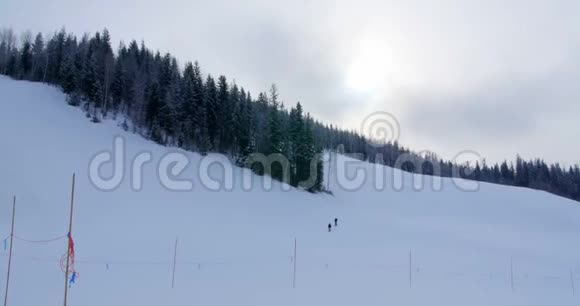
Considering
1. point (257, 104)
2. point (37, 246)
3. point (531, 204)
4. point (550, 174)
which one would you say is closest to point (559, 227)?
point (531, 204)

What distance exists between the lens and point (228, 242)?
20.5 m

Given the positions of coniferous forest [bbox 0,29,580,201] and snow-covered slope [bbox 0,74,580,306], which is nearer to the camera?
snow-covered slope [bbox 0,74,580,306]

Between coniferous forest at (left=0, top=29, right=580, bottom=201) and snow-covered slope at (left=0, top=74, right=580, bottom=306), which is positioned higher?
coniferous forest at (left=0, top=29, right=580, bottom=201)

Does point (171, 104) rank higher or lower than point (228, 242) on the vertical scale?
higher

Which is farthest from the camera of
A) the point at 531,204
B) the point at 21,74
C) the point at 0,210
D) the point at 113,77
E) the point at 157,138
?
the point at 531,204

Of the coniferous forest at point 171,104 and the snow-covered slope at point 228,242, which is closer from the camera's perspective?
the snow-covered slope at point 228,242

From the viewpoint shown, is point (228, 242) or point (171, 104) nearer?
point (228, 242)

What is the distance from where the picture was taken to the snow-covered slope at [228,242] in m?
12.6

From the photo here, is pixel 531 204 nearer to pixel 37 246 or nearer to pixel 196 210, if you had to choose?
pixel 196 210

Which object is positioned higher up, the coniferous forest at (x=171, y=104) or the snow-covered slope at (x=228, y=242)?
the coniferous forest at (x=171, y=104)

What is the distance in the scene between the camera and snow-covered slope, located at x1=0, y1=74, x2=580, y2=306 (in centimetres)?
1258

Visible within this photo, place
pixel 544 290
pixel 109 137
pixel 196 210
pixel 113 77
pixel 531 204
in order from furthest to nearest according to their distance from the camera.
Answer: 1. pixel 531 204
2. pixel 113 77
3. pixel 109 137
4. pixel 196 210
5. pixel 544 290

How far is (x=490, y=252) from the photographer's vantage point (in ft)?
89.1

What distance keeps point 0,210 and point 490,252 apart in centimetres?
3342
